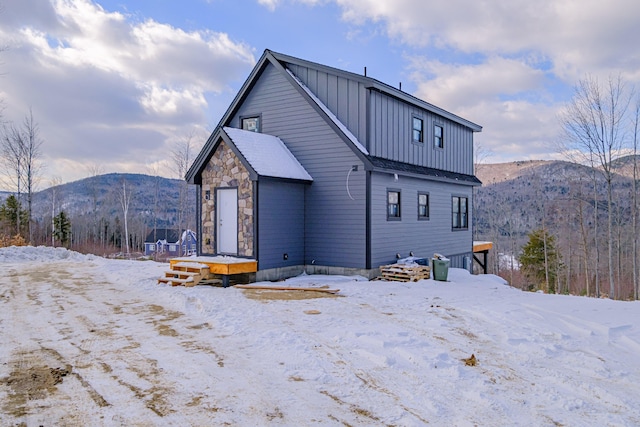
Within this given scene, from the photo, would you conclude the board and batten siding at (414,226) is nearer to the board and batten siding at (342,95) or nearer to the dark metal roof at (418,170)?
the dark metal roof at (418,170)

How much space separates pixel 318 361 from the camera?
16.6 ft

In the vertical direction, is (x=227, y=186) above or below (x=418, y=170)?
below

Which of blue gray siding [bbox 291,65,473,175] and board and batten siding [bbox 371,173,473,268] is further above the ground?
blue gray siding [bbox 291,65,473,175]

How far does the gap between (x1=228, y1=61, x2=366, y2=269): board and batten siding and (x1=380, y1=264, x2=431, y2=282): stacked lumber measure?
80cm

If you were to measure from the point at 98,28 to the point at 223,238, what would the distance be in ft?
31.5

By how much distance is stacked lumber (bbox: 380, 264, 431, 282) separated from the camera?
12250mm

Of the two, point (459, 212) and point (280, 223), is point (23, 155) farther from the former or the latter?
point (459, 212)

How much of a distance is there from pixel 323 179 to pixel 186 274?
4.97 metres

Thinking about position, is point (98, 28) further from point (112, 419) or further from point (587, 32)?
point (587, 32)

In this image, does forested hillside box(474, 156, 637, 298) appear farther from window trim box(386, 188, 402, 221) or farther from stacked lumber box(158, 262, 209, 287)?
stacked lumber box(158, 262, 209, 287)

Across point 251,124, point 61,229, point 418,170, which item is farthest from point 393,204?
point 61,229

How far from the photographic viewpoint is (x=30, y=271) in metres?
15.3

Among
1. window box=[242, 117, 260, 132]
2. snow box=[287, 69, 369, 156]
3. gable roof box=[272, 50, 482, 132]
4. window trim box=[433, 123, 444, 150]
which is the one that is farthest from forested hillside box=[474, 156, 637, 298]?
window box=[242, 117, 260, 132]

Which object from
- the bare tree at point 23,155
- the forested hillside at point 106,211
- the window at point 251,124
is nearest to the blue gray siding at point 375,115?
the window at point 251,124
